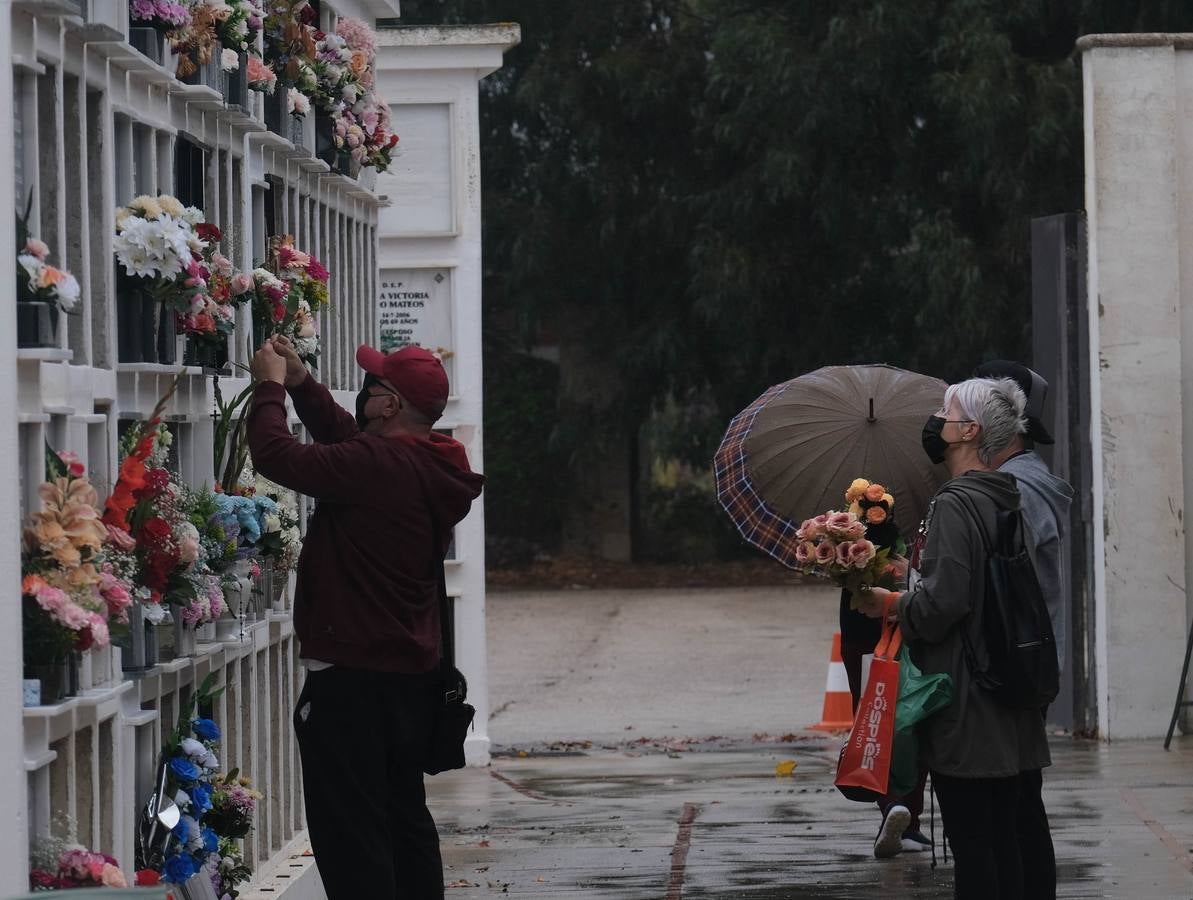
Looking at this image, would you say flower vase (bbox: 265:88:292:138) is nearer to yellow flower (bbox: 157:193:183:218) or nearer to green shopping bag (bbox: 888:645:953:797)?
yellow flower (bbox: 157:193:183:218)

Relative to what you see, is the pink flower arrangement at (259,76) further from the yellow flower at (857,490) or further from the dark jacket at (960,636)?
the dark jacket at (960,636)

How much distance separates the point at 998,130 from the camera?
79.2ft

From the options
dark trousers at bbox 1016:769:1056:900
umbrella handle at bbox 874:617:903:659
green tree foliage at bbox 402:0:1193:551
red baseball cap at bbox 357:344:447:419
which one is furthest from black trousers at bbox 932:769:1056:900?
green tree foliage at bbox 402:0:1193:551

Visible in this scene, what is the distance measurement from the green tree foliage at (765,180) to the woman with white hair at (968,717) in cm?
1855

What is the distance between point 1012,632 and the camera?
577 cm

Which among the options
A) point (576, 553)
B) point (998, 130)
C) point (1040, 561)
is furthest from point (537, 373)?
point (1040, 561)

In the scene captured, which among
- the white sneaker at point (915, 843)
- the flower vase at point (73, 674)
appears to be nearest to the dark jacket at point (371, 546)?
the flower vase at point (73, 674)

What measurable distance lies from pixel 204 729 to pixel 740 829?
3.71 metres

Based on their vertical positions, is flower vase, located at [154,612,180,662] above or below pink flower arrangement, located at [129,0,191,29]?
below

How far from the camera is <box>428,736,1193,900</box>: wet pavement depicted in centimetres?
780

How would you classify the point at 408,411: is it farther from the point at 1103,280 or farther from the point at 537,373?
the point at 537,373

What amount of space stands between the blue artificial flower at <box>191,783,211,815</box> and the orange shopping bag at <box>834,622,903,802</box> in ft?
5.90

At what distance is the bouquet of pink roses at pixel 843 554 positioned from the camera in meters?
6.16

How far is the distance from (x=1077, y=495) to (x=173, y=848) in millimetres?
7291
